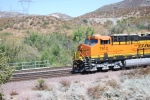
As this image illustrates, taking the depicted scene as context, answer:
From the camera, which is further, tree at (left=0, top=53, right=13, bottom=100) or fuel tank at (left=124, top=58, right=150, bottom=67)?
fuel tank at (left=124, top=58, right=150, bottom=67)

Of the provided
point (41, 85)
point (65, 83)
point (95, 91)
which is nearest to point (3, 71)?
point (41, 85)

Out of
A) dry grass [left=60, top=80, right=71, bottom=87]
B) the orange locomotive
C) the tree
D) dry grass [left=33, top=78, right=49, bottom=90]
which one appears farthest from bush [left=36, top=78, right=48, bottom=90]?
the orange locomotive

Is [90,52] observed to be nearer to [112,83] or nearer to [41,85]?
[112,83]

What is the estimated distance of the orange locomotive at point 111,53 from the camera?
2136 cm

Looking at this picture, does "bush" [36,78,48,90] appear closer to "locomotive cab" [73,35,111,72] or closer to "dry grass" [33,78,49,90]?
"dry grass" [33,78,49,90]

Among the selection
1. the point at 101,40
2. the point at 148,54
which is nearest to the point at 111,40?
the point at 101,40

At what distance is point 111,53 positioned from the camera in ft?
73.0

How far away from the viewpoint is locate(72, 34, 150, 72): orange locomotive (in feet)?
70.1

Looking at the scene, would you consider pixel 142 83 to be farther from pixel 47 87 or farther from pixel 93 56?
pixel 47 87

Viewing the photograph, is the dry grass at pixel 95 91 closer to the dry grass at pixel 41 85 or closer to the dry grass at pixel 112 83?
the dry grass at pixel 112 83

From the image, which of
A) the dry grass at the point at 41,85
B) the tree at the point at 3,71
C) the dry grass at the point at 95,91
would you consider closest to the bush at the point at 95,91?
the dry grass at the point at 95,91

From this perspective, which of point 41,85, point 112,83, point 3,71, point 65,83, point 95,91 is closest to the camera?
point 3,71

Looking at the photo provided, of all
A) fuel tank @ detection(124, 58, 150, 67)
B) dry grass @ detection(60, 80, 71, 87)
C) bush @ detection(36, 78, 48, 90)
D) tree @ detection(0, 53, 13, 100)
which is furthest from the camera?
fuel tank @ detection(124, 58, 150, 67)

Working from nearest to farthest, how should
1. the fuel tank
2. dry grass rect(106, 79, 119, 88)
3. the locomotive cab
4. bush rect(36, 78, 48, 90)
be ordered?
1. bush rect(36, 78, 48, 90)
2. dry grass rect(106, 79, 119, 88)
3. the locomotive cab
4. the fuel tank
